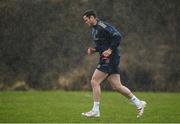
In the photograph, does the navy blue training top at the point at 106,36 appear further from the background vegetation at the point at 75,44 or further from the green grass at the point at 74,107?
the background vegetation at the point at 75,44

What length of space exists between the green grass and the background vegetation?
0.86 m

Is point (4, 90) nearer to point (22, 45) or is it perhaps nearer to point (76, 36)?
point (22, 45)

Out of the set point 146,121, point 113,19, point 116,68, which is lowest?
point 146,121

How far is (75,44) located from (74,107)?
5225 mm

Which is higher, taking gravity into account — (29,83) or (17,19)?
(17,19)

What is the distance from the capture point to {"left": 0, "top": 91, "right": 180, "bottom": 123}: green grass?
10898mm

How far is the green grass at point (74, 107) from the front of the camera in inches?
429

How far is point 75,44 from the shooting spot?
18.1m

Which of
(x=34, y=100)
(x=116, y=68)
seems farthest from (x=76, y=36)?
(x=116, y=68)

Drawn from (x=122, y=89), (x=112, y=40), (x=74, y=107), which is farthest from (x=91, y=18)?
(x=74, y=107)

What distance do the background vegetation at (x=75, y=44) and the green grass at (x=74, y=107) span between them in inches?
34.0

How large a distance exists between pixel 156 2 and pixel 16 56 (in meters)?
4.31

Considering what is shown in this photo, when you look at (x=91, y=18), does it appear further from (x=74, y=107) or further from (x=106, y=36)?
(x=74, y=107)

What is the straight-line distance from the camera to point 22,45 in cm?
1791
